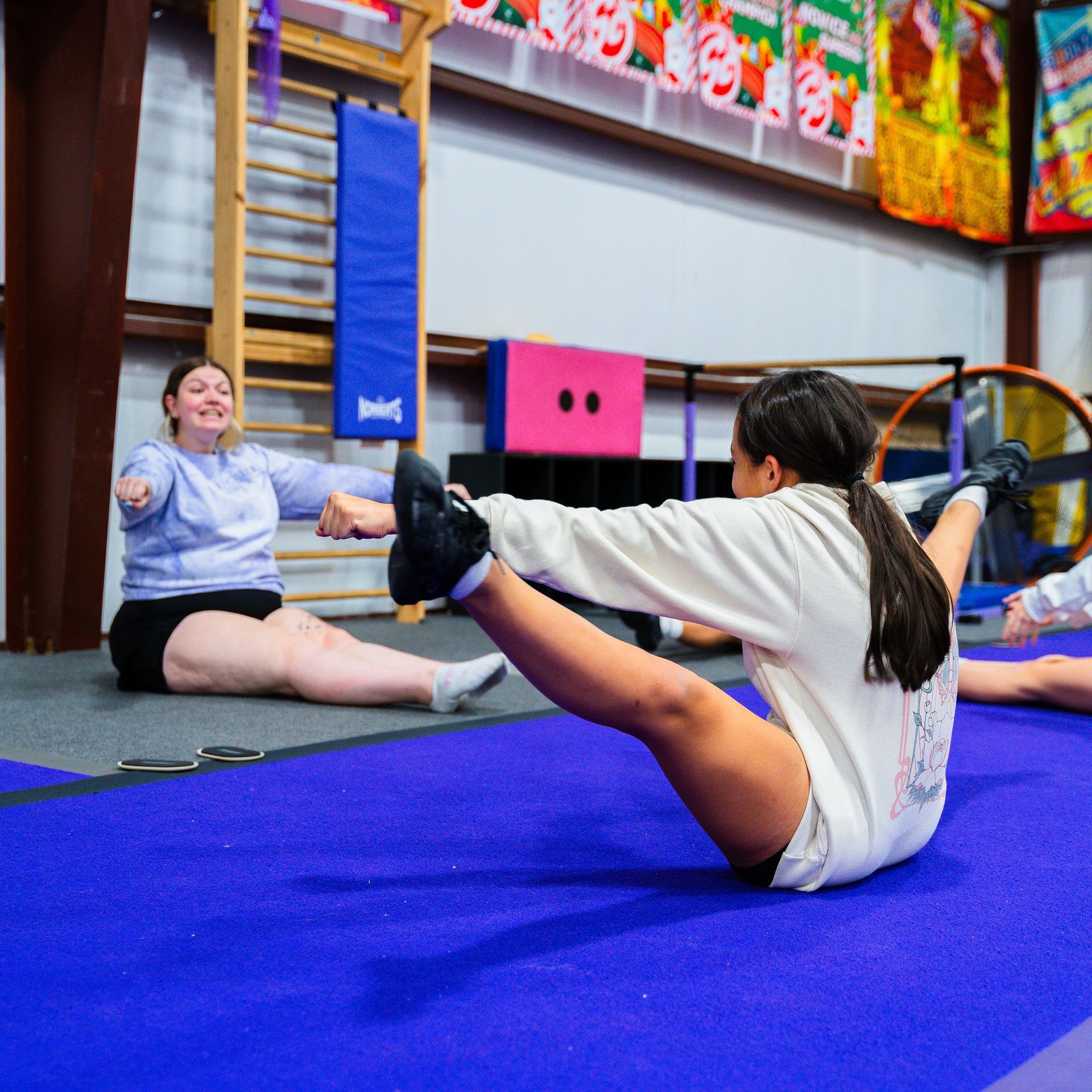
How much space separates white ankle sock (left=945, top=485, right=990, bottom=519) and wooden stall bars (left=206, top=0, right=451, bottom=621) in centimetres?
244

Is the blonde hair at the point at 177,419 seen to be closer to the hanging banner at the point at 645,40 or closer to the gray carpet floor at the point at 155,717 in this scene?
the gray carpet floor at the point at 155,717

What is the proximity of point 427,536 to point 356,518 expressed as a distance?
4.7 inches

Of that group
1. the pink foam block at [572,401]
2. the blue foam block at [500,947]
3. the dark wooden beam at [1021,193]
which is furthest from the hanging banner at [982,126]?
the blue foam block at [500,947]

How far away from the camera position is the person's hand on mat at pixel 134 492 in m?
2.62

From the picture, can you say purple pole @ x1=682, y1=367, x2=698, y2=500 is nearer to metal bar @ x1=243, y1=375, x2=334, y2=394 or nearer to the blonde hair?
metal bar @ x1=243, y1=375, x2=334, y2=394

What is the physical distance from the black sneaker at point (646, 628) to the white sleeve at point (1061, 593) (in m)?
1.10

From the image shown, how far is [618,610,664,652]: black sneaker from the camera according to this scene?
3305mm

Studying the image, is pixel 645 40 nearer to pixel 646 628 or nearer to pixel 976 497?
pixel 646 628

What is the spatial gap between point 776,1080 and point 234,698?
2078 millimetres

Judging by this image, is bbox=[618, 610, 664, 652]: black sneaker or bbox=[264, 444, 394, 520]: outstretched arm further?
bbox=[618, 610, 664, 652]: black sneaker

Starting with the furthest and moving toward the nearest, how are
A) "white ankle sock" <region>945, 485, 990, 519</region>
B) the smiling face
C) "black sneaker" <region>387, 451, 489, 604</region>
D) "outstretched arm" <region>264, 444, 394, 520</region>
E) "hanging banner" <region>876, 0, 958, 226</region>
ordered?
"hanging banner" <region>876, 0, 958, 226</region> → "outstretched arm" <region>264, 444, 394, 520</region> → the smiling face → "white ankle sock" <region>945, 485, 990, 519</region> → "black sneaker" <region>387, 451, 489, 604</region>

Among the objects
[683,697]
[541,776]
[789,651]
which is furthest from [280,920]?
[541,776]

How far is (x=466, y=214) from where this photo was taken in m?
4.98

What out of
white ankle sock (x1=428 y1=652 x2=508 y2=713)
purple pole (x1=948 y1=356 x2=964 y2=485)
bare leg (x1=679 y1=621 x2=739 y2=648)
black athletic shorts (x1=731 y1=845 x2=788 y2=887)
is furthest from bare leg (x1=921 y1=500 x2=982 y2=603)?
purple pole (x1=948 y1=356 x2=964 y2=485)
